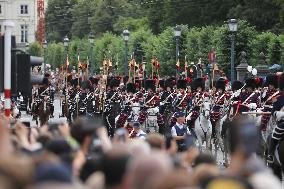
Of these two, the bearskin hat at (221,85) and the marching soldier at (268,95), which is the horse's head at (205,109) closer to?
the marching soldier at (268,95)

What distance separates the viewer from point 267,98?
2652 cm

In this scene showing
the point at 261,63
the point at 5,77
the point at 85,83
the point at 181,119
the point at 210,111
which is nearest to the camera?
the point at 5,77

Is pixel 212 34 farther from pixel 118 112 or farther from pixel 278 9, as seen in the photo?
pixel 118 112

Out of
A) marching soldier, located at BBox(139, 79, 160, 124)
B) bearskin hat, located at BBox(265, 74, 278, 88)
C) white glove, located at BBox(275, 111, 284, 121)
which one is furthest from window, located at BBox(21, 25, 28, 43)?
white glove, located at BBox(275, 111, 284, 121)

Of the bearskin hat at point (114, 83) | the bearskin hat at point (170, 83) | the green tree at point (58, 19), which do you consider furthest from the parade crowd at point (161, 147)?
the green tree at point (58, 19)

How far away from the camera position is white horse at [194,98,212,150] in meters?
29.0

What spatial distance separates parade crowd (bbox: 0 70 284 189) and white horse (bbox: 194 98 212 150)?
0.08ft

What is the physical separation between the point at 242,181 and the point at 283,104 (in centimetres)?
1394

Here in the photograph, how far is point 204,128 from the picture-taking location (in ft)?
95.5

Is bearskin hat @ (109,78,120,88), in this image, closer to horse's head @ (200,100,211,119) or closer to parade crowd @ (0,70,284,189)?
parade crowd @ (0,70,284,189)

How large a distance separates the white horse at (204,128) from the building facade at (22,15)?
444 feet

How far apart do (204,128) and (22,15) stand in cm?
13811

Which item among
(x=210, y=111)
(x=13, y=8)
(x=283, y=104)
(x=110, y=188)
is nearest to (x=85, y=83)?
(x=210, y=111)

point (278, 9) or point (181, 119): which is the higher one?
point (278, 9)
